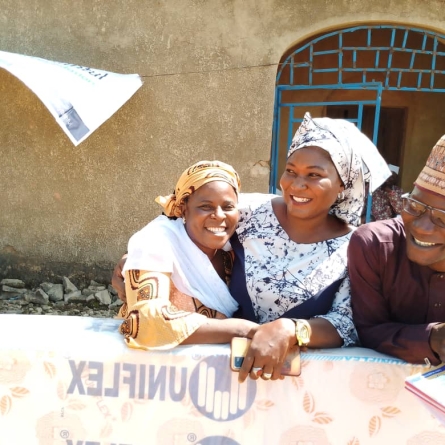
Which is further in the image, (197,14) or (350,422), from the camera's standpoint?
(197,14)

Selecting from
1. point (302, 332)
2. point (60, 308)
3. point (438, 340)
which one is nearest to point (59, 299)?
point (60, 308)

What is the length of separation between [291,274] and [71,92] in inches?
135

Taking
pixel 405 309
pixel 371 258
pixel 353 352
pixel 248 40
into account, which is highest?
pixel 248 40

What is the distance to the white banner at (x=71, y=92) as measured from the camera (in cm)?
477

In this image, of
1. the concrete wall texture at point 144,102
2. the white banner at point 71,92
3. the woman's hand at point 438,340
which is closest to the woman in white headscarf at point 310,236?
the woman's hand at point 438,340

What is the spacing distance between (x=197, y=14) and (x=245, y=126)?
1.24 metres

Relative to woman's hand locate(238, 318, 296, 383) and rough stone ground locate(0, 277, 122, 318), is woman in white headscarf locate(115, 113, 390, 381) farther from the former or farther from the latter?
rough stone ground locate(0, 277, 122, 318)

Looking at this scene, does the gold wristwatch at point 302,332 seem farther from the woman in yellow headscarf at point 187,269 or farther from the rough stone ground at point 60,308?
the rough stone ground at point 60,308

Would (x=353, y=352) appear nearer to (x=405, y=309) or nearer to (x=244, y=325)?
(x=405, y=309)

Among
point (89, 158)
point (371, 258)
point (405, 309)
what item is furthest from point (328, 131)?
point (89, 158)

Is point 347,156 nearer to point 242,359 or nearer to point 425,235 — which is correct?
point 425,235

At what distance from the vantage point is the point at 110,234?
5.95 meters

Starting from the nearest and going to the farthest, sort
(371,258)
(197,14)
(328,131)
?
1. (371,258)
2. (328,131)
3. (197,14)

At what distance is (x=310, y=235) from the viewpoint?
2.23 meters
